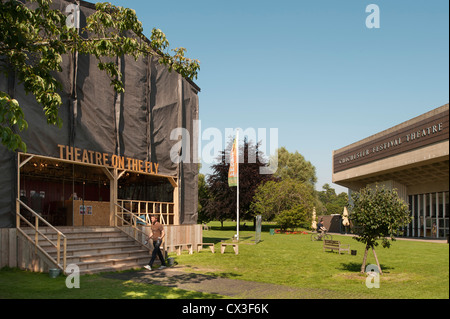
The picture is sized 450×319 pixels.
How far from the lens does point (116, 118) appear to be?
18141 mm

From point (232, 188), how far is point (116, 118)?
103ft

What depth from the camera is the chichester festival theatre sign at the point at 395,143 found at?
28.9m

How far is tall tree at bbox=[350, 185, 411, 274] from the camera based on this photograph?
12305mm

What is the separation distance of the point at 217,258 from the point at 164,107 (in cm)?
836

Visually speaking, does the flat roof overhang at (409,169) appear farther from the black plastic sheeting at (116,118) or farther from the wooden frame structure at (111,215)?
the wooden frame structure at (111,215)

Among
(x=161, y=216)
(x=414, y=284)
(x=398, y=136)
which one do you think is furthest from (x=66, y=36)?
(x=398, y=136)

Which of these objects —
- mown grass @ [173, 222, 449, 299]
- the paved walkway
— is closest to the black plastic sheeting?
the paved walkway

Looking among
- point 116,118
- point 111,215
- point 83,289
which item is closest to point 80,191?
point 111,215

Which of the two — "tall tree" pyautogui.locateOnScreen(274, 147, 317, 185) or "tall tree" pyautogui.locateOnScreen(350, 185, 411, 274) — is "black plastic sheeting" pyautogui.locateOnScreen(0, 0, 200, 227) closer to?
"tall tree" pyautogui.locateOnScreen(350, 185, 411, 274)

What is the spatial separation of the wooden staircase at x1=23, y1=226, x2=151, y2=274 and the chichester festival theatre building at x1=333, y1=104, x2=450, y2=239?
18.7 m

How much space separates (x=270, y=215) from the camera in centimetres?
4384

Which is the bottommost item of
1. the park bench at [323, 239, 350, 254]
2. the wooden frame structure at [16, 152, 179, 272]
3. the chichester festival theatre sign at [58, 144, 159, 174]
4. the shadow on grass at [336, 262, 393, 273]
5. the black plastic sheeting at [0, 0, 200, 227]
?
the park bench at [323, 239, 350, 254]

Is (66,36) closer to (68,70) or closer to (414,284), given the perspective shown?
(68,70)

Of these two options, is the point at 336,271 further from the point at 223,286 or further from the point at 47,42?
the point at 47,42
